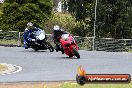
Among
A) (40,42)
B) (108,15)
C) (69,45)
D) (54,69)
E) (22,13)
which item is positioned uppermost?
(22,13)

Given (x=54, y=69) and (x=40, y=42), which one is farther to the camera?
(x=40, y=42)

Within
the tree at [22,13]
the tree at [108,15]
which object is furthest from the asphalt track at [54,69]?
the tree at [108,15]

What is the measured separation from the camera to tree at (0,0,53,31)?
Answer: 4566 centimetres

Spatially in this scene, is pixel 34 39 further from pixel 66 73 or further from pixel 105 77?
pixel 105 77

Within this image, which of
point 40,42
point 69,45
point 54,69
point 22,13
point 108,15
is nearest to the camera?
point 54,69

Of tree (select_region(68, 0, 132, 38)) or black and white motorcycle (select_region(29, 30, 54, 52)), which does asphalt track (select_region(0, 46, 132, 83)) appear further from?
tree (select_region(68, 0, 132, 38))

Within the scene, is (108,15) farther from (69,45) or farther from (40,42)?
(69,45)

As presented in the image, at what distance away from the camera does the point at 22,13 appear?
45906mm

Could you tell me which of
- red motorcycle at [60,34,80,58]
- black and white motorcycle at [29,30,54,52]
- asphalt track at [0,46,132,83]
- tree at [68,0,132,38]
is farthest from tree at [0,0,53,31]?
asphalt track at [0,46,132,83]

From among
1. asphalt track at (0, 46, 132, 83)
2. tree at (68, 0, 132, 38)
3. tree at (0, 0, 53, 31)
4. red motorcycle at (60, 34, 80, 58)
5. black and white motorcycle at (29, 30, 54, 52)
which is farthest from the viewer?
tree at (68, 0, 132, 38)

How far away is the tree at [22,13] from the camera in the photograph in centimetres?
4566

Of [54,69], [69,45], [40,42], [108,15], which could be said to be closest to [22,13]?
[108,15]

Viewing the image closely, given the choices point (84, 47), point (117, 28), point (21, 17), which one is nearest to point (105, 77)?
Result: point (84, 47)

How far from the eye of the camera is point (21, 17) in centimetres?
4625
